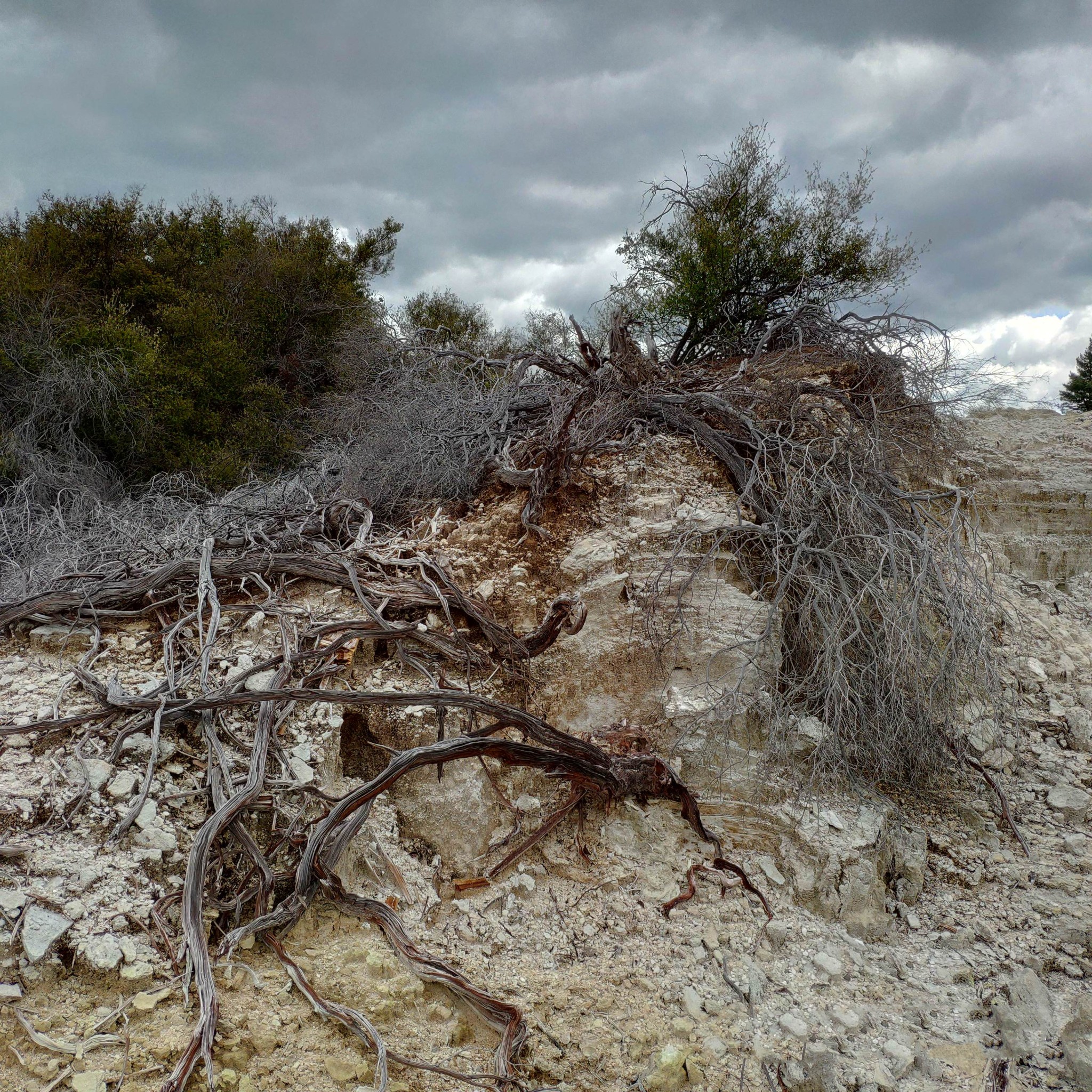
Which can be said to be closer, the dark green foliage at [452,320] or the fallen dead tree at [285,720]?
the fallen dead tree at [285,720]

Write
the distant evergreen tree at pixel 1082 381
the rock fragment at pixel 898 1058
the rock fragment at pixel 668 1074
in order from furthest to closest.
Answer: the distant evergreen tree at pixel 1082 381, the rock fragment at pixel 898 1058, the rock fragment at pixel 668 1074

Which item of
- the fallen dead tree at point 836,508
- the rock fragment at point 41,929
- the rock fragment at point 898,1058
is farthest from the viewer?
the fallen dead tree at point 836,508

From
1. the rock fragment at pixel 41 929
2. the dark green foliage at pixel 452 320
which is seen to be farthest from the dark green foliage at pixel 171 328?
the rock fragment at pixel 41 929

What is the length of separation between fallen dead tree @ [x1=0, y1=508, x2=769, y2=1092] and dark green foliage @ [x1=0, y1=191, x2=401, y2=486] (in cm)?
402

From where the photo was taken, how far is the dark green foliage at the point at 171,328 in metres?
6.82

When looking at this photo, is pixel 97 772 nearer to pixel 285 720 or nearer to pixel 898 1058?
pixel 285 720

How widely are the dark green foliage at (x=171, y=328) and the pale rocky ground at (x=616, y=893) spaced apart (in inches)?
177

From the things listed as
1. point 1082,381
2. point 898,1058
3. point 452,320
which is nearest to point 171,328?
point 452,320

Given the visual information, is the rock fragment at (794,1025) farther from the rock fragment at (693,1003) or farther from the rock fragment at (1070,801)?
the rock fragment at (1070,801)

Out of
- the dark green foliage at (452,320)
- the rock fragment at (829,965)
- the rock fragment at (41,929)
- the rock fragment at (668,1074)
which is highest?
the dark green foliage at (452,320)

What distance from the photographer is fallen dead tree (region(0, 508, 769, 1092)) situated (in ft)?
7.20

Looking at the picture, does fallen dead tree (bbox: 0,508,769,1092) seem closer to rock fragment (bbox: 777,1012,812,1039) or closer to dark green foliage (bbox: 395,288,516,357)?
rock fragment (bbox: 777,1012,812,1039)

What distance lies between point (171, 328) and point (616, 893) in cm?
747

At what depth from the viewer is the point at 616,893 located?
9.47ft
